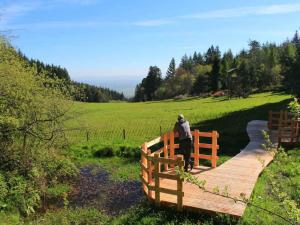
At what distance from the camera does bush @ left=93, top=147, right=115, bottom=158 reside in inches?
847

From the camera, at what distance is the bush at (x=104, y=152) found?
70.6 feet

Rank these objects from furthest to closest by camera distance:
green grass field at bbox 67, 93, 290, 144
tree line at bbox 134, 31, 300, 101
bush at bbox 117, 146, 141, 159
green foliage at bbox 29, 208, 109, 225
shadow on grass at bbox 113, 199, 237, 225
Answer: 1. tree line at bbox 134, 31, 300, 101
2. green grass field at bbox 67, 93, 290, 144
3. bush at bbox 117, 146, 141, 159
4. green foliage at bbox 29, 208, 109, 225
5. shadow on grass at bbox 113, 199, 237, 225

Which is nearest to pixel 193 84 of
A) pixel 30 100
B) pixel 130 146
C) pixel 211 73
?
pixel 211 73

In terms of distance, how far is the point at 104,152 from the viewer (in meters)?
21.7

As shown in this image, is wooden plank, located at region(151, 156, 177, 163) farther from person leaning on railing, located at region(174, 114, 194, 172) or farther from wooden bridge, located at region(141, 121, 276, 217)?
person leaning on railing, located at region(174, 114, 194, 172)

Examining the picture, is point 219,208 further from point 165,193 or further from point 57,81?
point 57,81

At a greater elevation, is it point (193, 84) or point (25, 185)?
point (193, 84)

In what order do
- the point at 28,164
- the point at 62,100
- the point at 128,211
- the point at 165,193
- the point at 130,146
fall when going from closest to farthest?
the point at 165,193 < the point at 128,211 < the point at 28,164 < the point at 62,100 < the point at 130,146

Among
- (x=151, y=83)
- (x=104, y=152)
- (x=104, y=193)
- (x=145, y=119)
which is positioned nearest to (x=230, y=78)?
(x=145, y=119)

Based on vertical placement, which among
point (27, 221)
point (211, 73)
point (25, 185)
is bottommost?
point (27, 221)

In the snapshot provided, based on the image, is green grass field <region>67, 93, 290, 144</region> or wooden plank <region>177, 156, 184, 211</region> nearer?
wooden plank <region>177, 156, 184, 211</region>

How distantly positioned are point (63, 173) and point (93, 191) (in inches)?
87.2

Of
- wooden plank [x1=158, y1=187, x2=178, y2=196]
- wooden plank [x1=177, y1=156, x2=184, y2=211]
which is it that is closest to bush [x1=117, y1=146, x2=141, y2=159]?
wooden plank [x1=158, y1=187, x2=178, y2=196]

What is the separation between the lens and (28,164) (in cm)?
1528
